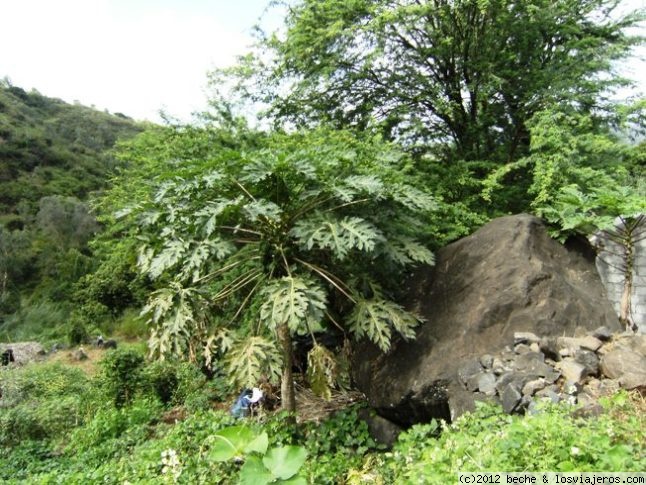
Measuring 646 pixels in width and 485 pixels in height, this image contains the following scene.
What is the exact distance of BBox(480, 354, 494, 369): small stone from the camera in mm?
3516

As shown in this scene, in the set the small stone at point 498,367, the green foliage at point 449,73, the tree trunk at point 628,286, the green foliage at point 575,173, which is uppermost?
the green foliage at point 449,73

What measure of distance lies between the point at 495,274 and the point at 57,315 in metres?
13.1

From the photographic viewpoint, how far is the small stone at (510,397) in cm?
304

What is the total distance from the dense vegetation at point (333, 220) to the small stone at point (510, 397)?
0.68 ft

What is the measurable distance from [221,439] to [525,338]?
2.88 meters

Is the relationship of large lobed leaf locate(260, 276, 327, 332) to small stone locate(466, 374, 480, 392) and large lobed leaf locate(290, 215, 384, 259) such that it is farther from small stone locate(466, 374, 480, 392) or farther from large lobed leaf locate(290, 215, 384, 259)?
small stone locate(466, 374, 480, 392)

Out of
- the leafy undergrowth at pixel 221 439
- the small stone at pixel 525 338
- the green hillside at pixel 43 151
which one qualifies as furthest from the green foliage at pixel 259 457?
the green hillside at pixel 43 151

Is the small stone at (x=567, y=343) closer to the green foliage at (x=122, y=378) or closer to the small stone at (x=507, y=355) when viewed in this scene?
the small stone at (x=507, y=355)

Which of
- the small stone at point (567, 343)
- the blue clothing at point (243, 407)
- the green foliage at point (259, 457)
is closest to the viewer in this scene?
the green foliage at point (259, 457)

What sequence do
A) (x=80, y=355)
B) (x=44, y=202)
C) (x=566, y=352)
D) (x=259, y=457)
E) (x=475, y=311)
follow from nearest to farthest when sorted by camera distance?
(x=259, y=457) → (x=566, y=352) → (x=475, y=311) → (x=80, y=355) → (x=44, y=202)

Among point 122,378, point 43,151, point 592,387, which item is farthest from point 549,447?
point 43,151

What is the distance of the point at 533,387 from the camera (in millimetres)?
3104

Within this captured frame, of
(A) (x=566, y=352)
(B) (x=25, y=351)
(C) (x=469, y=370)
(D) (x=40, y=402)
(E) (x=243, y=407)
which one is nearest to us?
(A) (x=566, y=352)

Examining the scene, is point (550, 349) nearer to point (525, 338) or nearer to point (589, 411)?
point (525, 338)
